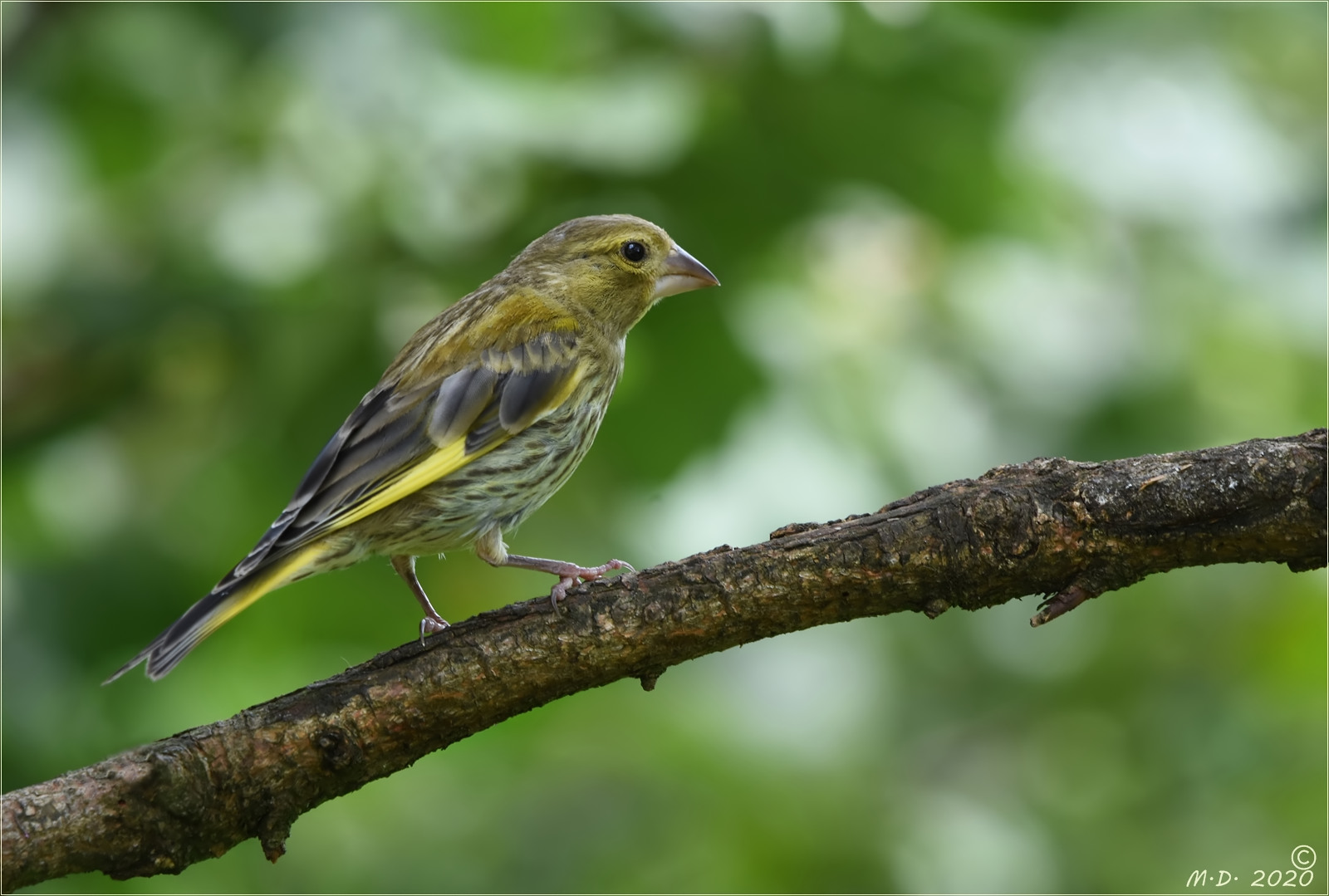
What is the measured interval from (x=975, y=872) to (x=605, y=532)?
176 cm

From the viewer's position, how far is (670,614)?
2920mm

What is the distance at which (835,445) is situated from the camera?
443 cm

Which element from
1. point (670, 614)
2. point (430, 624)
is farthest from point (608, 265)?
point (670, 614)

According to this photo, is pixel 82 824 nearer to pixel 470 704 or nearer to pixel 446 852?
pixel 470 704

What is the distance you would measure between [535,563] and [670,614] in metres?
1.04

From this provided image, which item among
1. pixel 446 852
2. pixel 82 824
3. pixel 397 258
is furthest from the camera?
pixel 446 852

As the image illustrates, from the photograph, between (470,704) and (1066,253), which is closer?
(470,704)

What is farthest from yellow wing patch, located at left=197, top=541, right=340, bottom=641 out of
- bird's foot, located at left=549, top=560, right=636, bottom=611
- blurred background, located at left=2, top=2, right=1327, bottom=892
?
bird's foot, located at left=549, top=560, right=636, bottom=611

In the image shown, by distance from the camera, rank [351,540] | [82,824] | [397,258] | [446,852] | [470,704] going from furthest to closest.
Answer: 1. [446,852]
2. [397,258]
3. [351,540]
4. [470,704]
5. [82,824]

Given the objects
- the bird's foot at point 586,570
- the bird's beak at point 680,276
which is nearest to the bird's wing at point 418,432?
the bird's beak at point 680,276

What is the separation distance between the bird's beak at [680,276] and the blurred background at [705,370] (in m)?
0.12

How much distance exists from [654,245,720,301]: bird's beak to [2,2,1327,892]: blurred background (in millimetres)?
124

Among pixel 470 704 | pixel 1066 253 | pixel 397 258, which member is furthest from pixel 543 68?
pixel 470 704

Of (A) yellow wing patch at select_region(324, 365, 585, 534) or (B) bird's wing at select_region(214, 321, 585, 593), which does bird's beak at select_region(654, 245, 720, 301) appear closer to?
(B) bird's wing at select_region(214, 321, 585, 593)
